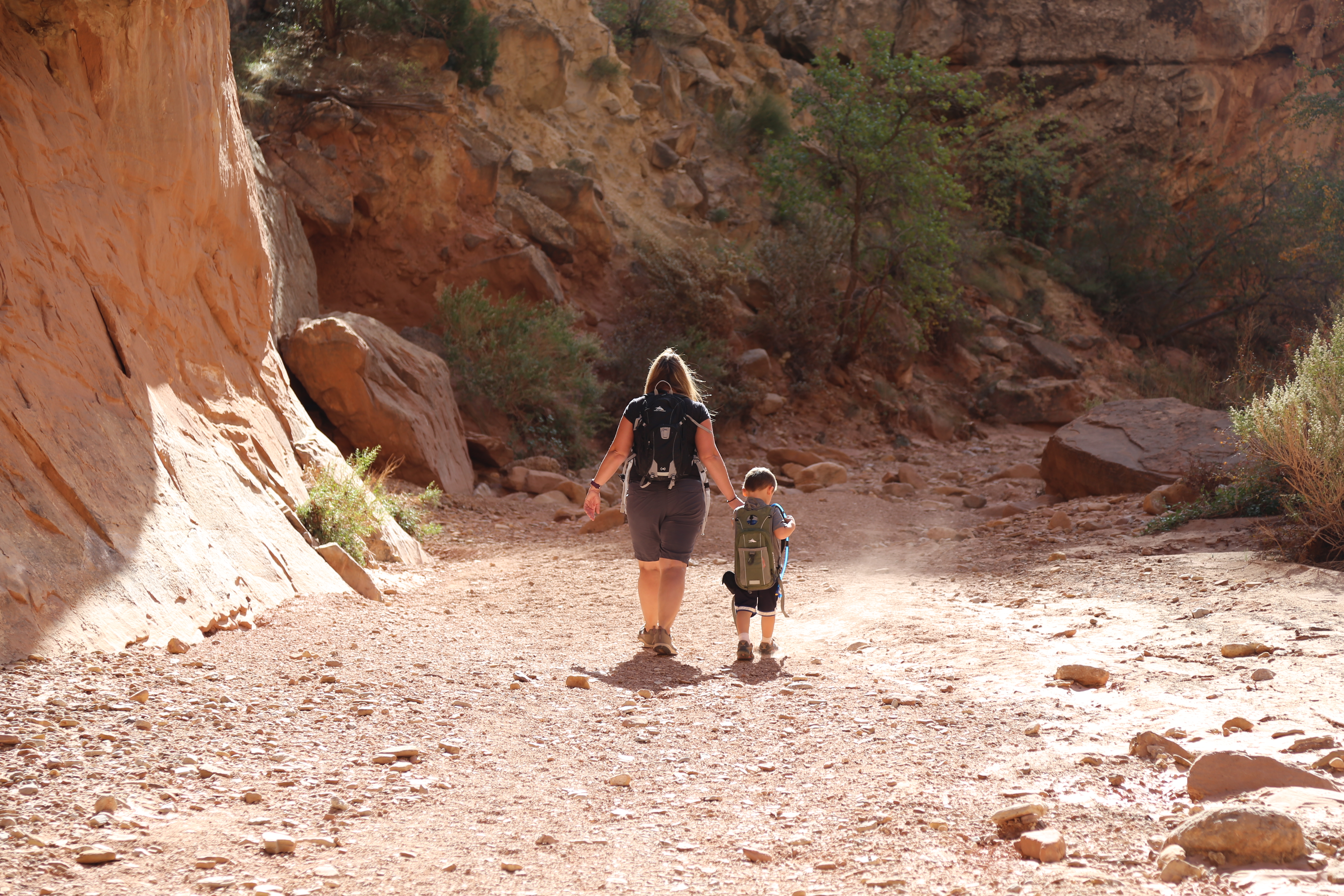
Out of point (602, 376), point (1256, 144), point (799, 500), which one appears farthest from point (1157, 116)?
point (799, 500)

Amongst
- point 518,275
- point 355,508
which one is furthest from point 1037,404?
point 355,508

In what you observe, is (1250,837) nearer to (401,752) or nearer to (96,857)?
(401,752)

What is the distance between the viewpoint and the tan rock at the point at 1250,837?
6.96 ft

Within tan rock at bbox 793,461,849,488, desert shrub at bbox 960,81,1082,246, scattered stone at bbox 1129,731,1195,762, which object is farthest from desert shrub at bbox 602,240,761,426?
scattered stone at bbox 1129,731,1195,762

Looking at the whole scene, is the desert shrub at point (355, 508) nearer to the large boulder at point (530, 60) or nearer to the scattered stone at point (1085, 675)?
the scattered stone at point (1085, 675)

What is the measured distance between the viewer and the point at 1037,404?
17.9 meters

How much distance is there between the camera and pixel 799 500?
1069 cm

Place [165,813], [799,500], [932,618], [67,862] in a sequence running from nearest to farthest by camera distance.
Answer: [67,862]
[165,813]
[932,618]
[799,500]

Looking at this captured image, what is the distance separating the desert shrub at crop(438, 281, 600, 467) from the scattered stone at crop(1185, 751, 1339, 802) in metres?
10.4

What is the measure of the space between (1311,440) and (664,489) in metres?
4.17

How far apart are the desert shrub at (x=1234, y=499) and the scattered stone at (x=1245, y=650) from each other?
302 centimetres

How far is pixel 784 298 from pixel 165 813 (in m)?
15.4

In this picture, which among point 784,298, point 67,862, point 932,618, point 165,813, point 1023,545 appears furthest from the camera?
point 784,298

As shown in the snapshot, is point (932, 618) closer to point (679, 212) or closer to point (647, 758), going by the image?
point (647, 758)
